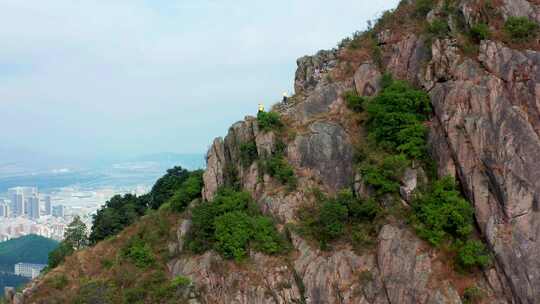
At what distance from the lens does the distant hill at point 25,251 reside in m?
88.1

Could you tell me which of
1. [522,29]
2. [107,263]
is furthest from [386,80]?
[107,263]

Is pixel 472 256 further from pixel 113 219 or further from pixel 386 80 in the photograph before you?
pixel 113 219

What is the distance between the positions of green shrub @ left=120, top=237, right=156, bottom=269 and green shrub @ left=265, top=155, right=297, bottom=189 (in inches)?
319

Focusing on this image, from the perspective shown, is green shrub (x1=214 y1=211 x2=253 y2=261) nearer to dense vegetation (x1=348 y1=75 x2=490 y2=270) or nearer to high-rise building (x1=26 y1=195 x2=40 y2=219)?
dense vegetation (x1=348 y1=75 x2=490 y2=270)

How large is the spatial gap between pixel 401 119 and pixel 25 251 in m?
86.5

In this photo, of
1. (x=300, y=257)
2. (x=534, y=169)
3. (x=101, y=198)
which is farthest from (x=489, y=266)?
(x=101, y=198)

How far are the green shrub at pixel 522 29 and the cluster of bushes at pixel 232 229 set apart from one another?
1627 centimetres

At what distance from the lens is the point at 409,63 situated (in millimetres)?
29828

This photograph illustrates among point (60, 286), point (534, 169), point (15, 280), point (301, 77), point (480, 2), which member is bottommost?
point (15, 280)

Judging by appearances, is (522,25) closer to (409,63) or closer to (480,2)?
(480,2)

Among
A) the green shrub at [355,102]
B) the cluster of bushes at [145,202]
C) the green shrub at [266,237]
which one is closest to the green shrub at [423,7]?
the green shrub at [355,102]

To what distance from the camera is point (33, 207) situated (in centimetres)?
15738

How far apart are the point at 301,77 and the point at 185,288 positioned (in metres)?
16.6

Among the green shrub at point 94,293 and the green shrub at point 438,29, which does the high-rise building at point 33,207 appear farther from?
the green shrub at point 438,29
